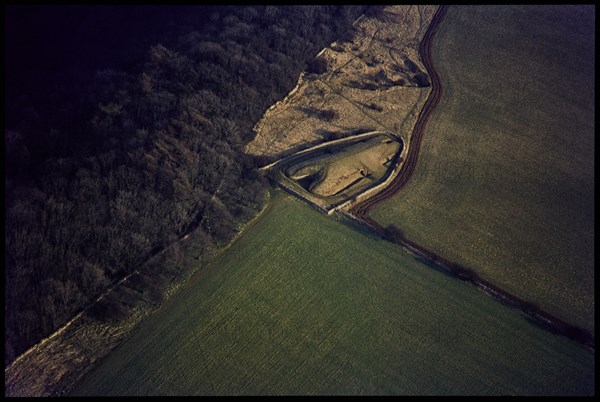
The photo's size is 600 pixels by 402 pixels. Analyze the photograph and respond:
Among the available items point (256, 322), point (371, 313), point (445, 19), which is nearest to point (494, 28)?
point (445, 19)

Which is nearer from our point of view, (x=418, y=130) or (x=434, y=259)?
(x=434, y=259)

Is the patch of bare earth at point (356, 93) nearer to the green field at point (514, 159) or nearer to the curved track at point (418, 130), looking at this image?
the curved track at point (418, 130)

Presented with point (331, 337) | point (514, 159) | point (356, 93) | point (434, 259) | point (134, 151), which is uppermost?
point (356, 93)

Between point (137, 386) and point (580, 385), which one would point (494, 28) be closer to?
point (580, 385)

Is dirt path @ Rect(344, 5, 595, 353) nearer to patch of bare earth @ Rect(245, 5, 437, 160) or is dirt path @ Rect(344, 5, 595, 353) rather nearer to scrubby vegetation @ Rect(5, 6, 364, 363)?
patch of bare earth @ Rect(245, 5, 437, 160)

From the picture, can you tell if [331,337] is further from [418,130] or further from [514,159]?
[514,159]

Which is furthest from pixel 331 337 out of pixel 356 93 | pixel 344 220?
pixel 356 93

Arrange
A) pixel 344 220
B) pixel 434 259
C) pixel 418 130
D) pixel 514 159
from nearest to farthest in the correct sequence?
1. pixel 434 259
2. pixel 344 220
3. pixel 514 159
4. pixel 418 130

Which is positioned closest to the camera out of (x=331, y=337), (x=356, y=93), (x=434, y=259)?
(x=331, y=337)

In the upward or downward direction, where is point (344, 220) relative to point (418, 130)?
downward
